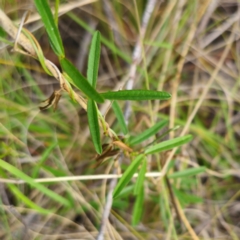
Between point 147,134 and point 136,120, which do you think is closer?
point 147,134

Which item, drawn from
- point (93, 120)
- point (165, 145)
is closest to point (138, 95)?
point (93, 120)

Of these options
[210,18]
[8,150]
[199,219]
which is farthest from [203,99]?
[8,150]

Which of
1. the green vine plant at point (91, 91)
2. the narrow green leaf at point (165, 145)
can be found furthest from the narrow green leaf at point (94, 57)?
the narrow green leaf at point (165, 145)

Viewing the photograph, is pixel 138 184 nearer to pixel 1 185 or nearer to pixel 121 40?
pixel 1 185

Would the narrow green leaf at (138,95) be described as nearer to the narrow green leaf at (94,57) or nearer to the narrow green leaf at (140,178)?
the narrow green leaf at (94,57)

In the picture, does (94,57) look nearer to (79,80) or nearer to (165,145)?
(79,80)

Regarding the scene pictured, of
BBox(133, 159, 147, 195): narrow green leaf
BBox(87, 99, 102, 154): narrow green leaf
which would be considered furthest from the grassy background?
BBox(87, 99, 102, 154): narrow green leaf
